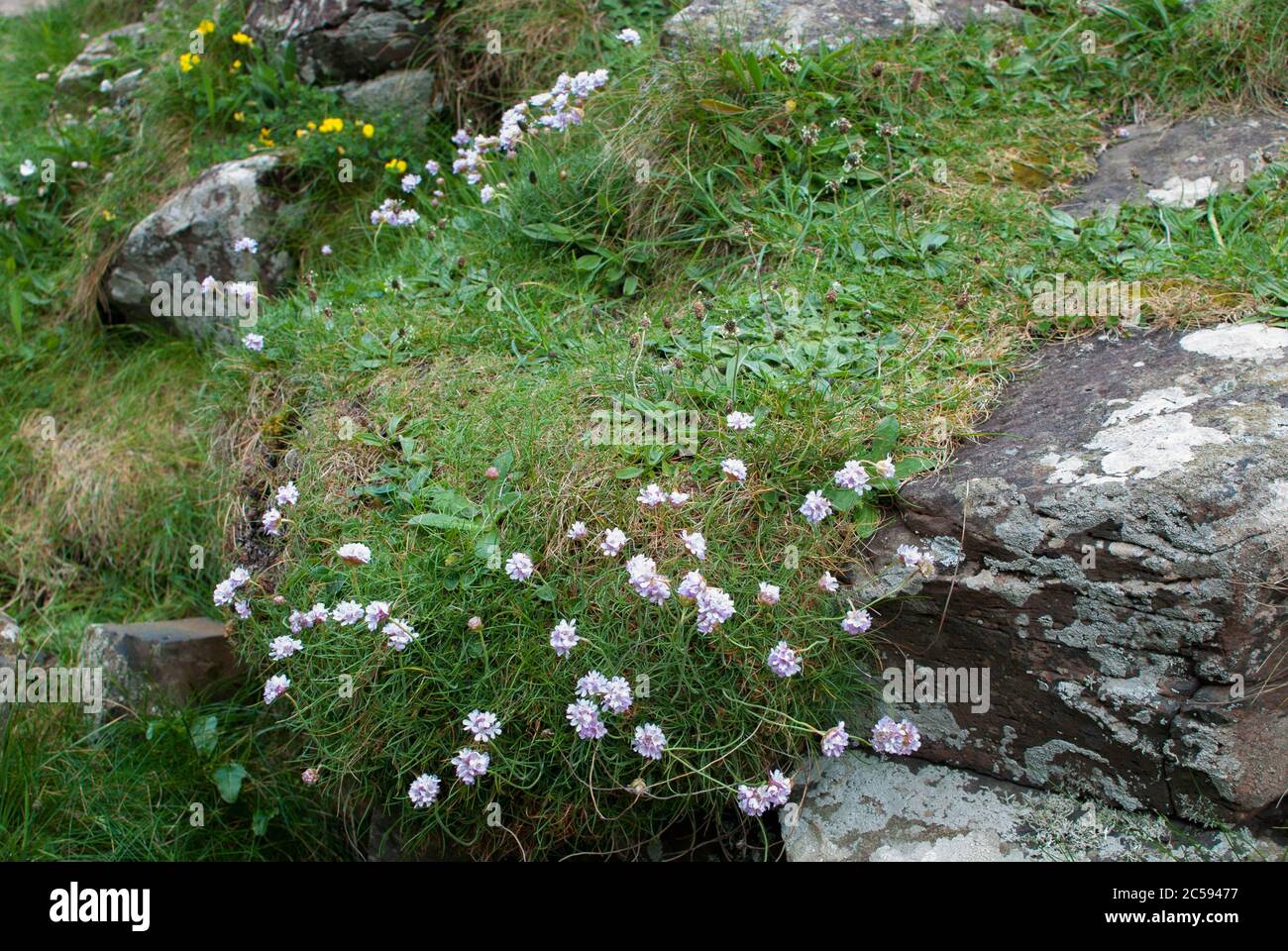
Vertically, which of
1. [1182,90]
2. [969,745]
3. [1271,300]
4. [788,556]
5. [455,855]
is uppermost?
[1182,90]

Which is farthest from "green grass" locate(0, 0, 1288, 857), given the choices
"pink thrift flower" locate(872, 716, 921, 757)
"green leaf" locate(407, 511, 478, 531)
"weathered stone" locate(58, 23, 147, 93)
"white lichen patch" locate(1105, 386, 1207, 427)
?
"weathered stone" locate(58, 23, 147, 93)

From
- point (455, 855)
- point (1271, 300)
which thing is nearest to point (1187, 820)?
point (1271, 300)

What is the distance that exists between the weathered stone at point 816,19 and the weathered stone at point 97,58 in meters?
3.37

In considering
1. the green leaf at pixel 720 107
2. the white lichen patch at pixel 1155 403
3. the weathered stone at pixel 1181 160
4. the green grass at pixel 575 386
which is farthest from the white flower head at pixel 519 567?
the weathered stone at pixel 1181 160

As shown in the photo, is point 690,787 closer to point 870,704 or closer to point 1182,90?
point 870,704

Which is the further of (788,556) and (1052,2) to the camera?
(1052,2)

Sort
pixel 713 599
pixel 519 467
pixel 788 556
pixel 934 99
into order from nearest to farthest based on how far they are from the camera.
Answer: pixel 713 599 → pixel 788 556 → pixel 519 467 → pixel 934 99

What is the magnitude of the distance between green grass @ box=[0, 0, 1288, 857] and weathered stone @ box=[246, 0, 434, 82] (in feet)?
0.55

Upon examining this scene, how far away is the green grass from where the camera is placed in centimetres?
249

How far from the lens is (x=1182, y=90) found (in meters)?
3.90

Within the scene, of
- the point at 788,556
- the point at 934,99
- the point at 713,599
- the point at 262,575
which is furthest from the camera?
the point at 934,99

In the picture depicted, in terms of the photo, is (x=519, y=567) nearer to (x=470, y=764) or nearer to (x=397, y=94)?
(x=470, y=764)

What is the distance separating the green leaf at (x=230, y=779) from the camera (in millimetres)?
3061

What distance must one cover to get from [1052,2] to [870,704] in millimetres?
3151
